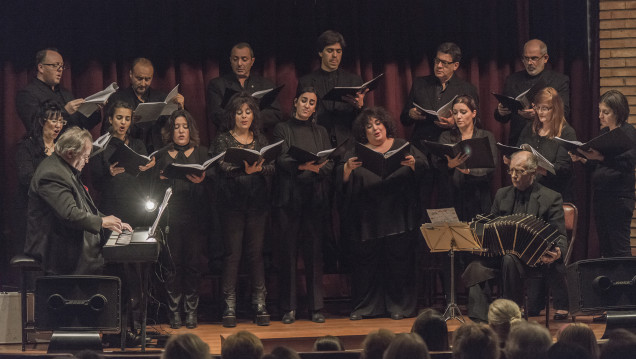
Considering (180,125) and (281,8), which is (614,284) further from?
(281,8)

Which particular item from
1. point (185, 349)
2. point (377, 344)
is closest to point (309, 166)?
point (377, 344)

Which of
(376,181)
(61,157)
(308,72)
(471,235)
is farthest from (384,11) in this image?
(61,157)

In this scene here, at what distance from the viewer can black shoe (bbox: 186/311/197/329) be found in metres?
7.24

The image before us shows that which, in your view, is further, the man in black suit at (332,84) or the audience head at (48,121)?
the man in black suit at (332,84)

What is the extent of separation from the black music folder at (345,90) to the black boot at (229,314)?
1.77m

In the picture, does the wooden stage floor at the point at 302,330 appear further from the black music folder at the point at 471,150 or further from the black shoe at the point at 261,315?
the black music folder at the point at 471,150

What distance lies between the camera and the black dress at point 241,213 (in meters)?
7.23

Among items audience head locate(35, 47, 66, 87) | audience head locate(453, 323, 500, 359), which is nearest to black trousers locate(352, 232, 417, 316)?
audience head locate(35, 47, 66, 87)

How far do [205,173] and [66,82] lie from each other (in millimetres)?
1727

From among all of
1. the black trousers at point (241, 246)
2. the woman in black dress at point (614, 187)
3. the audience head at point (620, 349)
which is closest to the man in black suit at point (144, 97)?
the black trousers at point (241, 246)

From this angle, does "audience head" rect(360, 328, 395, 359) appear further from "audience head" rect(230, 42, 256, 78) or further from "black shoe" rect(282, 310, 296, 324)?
"audience head" rect(230, 42, 256, 78)

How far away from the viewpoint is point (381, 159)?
271 inches

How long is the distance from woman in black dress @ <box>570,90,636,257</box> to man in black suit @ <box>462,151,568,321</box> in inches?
24.4

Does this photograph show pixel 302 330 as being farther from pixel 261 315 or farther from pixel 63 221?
pixel 63 221
